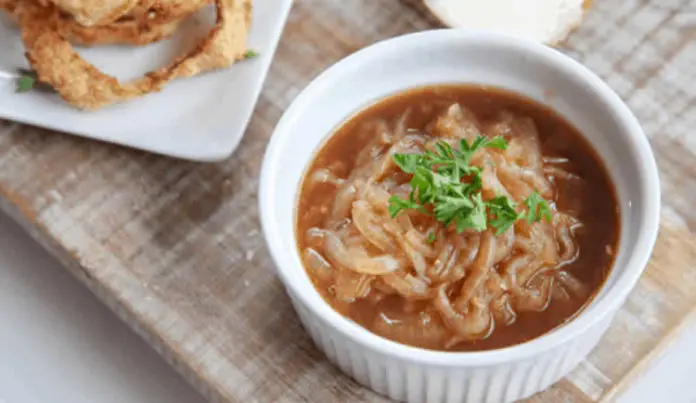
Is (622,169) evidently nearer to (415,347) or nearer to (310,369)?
(415,347)

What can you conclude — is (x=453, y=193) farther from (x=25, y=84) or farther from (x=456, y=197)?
(x=25, y=84)

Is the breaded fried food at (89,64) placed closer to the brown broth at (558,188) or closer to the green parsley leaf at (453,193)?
the brown broth at (558,188)

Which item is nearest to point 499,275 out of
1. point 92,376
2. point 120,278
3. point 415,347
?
point 415,347

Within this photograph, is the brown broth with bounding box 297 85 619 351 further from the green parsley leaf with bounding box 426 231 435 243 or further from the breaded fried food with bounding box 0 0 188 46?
the breaded fried food with bounding box 0 0 188 46

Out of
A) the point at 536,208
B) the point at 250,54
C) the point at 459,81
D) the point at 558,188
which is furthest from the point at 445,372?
the point at 250,54

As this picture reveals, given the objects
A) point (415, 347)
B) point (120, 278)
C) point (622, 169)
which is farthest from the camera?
point (120, 278)

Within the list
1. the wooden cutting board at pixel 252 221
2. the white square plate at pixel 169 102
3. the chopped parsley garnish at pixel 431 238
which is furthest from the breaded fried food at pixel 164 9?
the chopped parsley garnish at pixel 431 238
